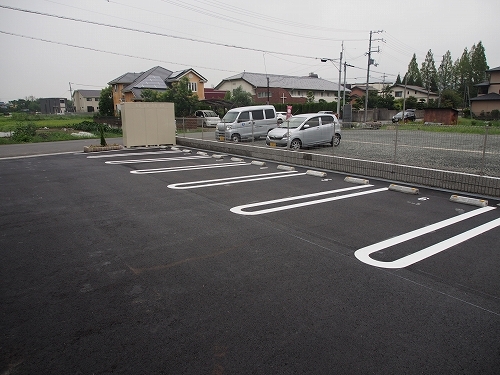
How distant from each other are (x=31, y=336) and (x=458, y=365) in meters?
3.33

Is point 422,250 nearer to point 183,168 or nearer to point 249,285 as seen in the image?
point 249,285

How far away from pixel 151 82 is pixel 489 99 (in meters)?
41.1

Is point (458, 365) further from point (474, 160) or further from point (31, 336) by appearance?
point (474, 160)

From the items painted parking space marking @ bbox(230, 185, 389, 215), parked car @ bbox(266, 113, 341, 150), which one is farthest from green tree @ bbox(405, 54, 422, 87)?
painted parking space marking @ bbox(230, 185, 389, 215)

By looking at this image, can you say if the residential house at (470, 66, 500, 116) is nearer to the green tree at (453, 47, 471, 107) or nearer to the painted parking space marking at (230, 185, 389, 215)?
the green tree at (453, 47, 471, 107)

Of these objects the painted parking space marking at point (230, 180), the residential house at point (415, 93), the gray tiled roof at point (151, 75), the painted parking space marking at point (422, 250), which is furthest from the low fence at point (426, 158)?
the residential house at point (415, 93)

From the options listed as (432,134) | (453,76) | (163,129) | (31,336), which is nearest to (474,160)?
(432,134)

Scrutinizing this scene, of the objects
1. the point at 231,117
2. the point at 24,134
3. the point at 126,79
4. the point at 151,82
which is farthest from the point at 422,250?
the point at 126,79

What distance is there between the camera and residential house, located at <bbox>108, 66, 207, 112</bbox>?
4272 centimetres

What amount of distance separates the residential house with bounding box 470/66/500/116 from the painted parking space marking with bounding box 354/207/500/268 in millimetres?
42304

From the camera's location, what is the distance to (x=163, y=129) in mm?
17609

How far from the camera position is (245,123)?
17.3 meters

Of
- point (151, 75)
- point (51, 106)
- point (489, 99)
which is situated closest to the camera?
point (489, 99)

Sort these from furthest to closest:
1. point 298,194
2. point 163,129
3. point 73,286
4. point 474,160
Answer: point 163,129 → point 474,160 → point 298,194 → point 73,286
